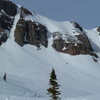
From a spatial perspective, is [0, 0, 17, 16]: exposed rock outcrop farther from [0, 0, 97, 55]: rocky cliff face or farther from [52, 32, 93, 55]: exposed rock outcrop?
[52, 32, 93, 55]: exposed rock outcrop

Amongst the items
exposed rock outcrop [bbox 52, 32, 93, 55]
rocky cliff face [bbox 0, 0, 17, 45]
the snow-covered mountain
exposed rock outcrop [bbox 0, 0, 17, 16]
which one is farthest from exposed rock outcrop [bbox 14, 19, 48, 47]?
exposed rock outcrop [bbox 0, 0, 17, 16]

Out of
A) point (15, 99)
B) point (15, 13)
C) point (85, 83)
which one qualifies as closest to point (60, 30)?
point (15, 13)

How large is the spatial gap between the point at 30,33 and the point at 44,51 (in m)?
11.5

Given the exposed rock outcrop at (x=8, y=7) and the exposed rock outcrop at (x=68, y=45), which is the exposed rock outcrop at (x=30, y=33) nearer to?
the exposed rock outcrop at (x=68, y=45)

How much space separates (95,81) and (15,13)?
57438 millimetres

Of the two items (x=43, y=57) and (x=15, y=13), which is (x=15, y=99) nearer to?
(x=43, y=57)

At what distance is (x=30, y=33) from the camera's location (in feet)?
551

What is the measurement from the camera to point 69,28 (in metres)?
191

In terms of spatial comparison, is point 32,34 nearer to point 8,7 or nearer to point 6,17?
point 6,17

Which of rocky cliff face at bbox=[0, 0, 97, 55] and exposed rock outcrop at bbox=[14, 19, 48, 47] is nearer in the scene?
Result: exposed rock outcrop at bbox=[14, 19, 48, 47]

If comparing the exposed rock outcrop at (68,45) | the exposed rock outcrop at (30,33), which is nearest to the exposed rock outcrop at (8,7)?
the exposed rock outcrop at (30,33)

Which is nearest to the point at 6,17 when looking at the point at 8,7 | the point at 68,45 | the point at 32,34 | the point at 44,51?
the point at 8,7

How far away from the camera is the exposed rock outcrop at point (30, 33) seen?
535 feet

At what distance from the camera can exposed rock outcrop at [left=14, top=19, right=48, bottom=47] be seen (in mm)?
163000
